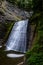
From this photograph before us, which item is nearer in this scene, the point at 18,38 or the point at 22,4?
the point at 18,38

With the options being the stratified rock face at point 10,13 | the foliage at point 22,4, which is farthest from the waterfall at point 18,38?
the foliage at point 22,4

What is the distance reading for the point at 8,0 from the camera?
3072 centimetres

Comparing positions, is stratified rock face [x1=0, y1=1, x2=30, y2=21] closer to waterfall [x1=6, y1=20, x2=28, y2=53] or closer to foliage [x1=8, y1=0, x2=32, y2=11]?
foliage [x1=8, y1=0, x2=32, y2=11]

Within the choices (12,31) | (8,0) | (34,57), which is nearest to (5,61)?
(34,57)

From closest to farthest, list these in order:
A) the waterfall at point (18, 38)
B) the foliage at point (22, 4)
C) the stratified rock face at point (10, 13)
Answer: the waterfall at point (18, 38)
the stratified rock face at point (10, 13)
the foliage at point (22, 4)

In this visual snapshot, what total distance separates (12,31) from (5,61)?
21.8ft

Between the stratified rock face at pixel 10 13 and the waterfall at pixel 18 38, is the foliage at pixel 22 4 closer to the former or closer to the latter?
the stratified rock face at pixel 10 13

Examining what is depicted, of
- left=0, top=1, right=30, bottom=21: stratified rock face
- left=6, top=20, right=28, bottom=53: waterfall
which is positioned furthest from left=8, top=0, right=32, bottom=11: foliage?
left=6, top=20, right=28, bottom=53: waterfall

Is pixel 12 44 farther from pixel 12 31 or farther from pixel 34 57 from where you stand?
pixel 34 57

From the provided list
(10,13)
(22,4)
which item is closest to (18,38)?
(10,13)

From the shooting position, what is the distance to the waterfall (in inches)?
581

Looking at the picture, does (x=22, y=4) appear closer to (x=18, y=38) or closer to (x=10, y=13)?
(x=10, y=13)

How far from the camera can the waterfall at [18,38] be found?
1476cm

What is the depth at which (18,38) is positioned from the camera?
16000 mm
